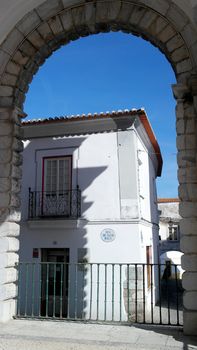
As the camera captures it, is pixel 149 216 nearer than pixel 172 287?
Yes

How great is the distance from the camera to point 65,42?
19.0 feet

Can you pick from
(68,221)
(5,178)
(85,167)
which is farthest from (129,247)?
(5,178)

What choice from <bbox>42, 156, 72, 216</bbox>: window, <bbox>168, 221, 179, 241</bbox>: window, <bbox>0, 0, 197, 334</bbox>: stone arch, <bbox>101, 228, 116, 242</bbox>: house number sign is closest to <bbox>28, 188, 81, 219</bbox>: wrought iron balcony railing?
<bbox>42, 156, 72, 216</bbox>: window

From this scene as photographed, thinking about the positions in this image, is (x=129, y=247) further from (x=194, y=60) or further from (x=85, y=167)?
(x=194, y=60)

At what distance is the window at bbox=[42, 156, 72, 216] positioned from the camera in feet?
37.5

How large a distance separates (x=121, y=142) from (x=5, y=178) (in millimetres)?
6285

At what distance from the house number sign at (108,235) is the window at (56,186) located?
1238mm

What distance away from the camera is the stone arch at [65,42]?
15.2 ft

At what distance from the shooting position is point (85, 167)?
37.8 feet

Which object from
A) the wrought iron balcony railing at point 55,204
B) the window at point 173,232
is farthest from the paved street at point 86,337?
the window at point 173,232

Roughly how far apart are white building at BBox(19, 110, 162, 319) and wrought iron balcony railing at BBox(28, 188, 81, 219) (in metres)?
0.03

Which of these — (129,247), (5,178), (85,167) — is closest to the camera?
(5,178)

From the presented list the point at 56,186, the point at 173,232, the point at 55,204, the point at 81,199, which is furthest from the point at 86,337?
the point at 173,232

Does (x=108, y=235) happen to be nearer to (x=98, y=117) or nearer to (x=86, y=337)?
(x=98, y=117)
